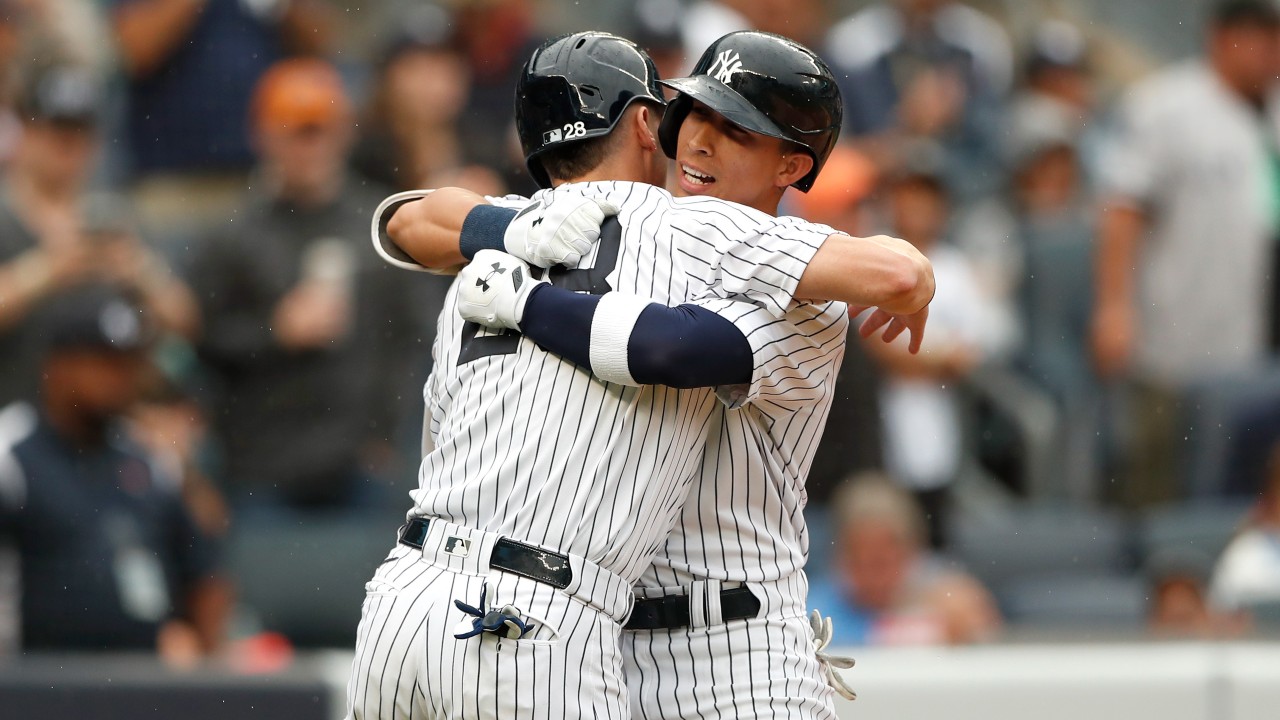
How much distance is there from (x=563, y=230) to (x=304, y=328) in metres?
3.42

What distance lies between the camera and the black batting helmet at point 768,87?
8.55 ft

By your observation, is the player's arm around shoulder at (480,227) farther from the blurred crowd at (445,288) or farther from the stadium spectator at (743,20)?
the stadium spectator at (743,20)

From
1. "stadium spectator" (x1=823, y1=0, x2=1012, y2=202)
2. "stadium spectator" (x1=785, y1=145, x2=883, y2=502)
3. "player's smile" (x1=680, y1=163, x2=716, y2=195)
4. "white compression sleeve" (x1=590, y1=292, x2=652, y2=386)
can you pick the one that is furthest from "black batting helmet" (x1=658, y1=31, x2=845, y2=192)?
"stadium spectator" (x1=823, y1=0, x2=1012, y2=202)

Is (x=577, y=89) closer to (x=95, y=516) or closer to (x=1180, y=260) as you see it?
(x=95, y=516)

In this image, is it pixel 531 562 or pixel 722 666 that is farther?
pixel 722 666

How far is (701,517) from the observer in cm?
263

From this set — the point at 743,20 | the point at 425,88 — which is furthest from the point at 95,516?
the point at 743,20

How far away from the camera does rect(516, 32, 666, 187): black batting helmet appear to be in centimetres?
257

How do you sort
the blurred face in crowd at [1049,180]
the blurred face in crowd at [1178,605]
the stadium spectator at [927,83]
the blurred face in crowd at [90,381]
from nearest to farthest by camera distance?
the blurred face in crowd at [90,381] < the blurred face in crowd at [1178,605] < the stadium spectator at [927,83] < the blurred face in crowd at [1049,180]

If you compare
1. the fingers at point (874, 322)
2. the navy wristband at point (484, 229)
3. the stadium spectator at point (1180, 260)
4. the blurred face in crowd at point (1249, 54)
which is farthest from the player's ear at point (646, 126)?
the blurred face in crowd at point (1249, 54)

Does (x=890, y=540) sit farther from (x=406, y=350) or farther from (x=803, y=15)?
(x=803, y=15)

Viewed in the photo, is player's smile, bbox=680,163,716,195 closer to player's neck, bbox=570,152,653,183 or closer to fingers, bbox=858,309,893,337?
player's neck, bbox=570,152,653,183

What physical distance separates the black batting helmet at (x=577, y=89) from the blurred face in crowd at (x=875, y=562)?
2.95 meters

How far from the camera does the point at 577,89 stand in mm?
2568
